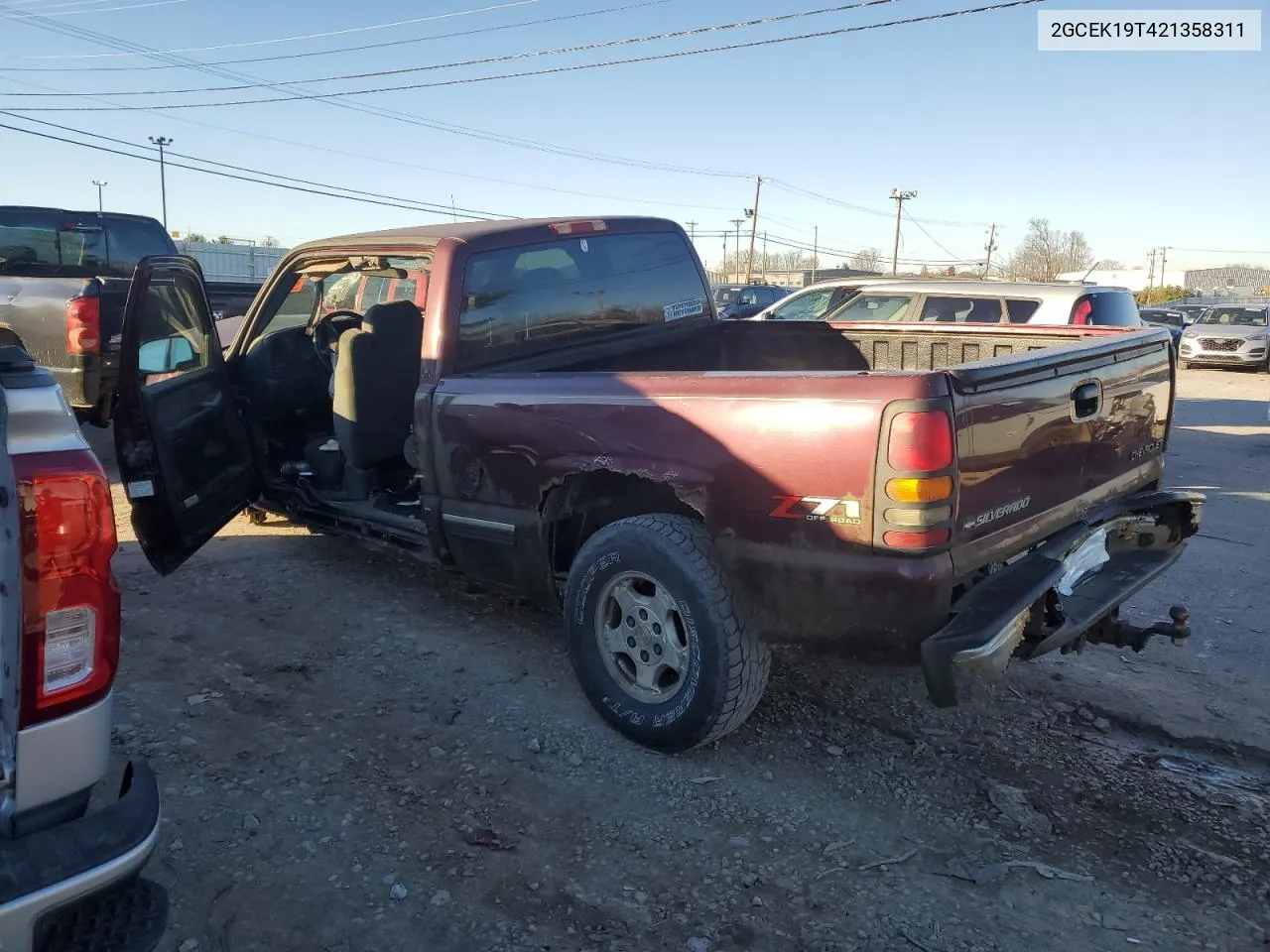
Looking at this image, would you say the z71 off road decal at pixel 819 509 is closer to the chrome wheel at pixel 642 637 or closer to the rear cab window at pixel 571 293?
the chrome wheel at pixel 642 637

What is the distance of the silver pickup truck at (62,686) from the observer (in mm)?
1765

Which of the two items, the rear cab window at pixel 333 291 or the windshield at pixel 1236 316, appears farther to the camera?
the windshield at pixel 1236 316

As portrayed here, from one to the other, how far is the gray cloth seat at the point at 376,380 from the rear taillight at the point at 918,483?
2.54 metres

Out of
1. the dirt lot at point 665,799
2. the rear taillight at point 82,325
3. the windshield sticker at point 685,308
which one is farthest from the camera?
the rear taillight at point 82,325

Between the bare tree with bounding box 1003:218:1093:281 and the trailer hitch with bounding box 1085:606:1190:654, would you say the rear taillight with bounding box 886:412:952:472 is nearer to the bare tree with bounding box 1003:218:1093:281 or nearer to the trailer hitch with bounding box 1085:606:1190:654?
the trailer hitch with bounding box 1085:606:1190:654

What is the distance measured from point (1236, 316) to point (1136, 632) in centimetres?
2300

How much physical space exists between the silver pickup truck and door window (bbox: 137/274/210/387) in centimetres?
231

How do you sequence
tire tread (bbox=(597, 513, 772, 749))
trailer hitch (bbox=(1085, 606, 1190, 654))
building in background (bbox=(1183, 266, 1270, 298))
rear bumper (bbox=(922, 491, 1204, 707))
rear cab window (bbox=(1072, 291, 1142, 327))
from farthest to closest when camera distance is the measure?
building in background (bbox=(1183, 266, 1270, 298))
rear cab window (bbox=(1072, 291, 1142, 327))
trailer hitch (bbox=(1085, 606, 1190, 654))
tire tread (bbox=(597, 513, 772, 749))
rear bumper (bbox=(922, 491, 1204, 707))

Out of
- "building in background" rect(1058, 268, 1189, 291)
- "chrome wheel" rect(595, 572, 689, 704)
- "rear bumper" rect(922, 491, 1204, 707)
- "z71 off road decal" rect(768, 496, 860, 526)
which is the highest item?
"building in background" rect(1058, 268, 1189, 291)

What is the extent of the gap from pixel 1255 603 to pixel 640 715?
372cm

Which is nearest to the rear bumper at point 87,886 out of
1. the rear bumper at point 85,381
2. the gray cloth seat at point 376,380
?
the gray cloth seat at point 376,380

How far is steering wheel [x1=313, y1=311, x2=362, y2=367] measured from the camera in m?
5.21

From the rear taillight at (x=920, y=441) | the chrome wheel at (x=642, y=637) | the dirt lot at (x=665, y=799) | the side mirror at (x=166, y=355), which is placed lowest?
the dirt lot at (x=665, y=799)

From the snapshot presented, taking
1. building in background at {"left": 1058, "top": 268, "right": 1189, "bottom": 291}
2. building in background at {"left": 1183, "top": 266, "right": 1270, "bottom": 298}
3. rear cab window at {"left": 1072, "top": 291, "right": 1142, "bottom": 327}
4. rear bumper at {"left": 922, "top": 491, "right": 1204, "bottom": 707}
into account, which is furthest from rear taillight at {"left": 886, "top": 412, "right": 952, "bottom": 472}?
building in background at {"left": 1183, "top": 266, "right": 1270, "bottom": 298}
